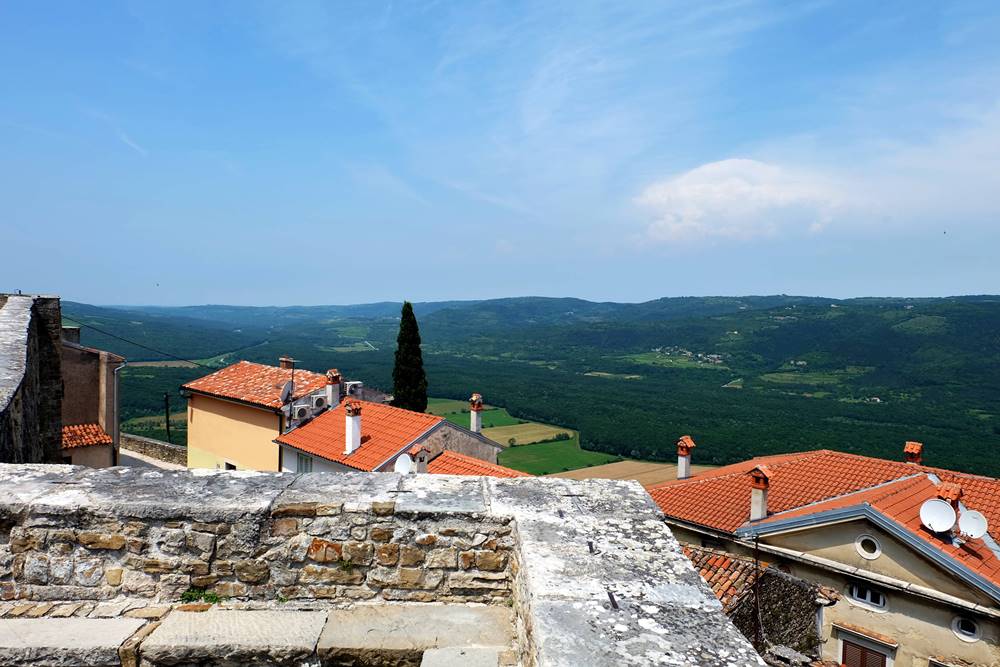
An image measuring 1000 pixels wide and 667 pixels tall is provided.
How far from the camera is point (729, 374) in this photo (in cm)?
12744

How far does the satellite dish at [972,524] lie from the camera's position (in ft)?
34.5

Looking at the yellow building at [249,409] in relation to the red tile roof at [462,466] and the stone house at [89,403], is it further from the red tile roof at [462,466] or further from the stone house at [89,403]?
the stone house at [89,403]

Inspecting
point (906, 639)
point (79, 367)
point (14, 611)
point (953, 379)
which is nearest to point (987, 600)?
point (906, 639)

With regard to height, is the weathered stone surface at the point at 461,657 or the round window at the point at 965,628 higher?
the weathered stone surface at the point at 461,657

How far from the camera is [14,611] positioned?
249cm

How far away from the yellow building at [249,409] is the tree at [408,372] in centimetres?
480

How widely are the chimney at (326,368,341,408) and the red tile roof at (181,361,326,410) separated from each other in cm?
26

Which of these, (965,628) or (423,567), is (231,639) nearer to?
(423,567)

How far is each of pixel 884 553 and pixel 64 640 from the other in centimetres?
1311

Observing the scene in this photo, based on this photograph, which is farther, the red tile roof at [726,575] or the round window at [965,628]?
the round window at [965,628]

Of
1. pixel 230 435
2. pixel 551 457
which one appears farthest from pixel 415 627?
pixel 551 457

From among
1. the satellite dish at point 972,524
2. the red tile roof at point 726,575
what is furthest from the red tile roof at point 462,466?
the satellite dish at point 972,524

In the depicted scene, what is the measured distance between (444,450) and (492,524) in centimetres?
1551

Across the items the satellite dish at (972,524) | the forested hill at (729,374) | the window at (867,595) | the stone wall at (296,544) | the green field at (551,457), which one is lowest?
the green field at (551,457)
